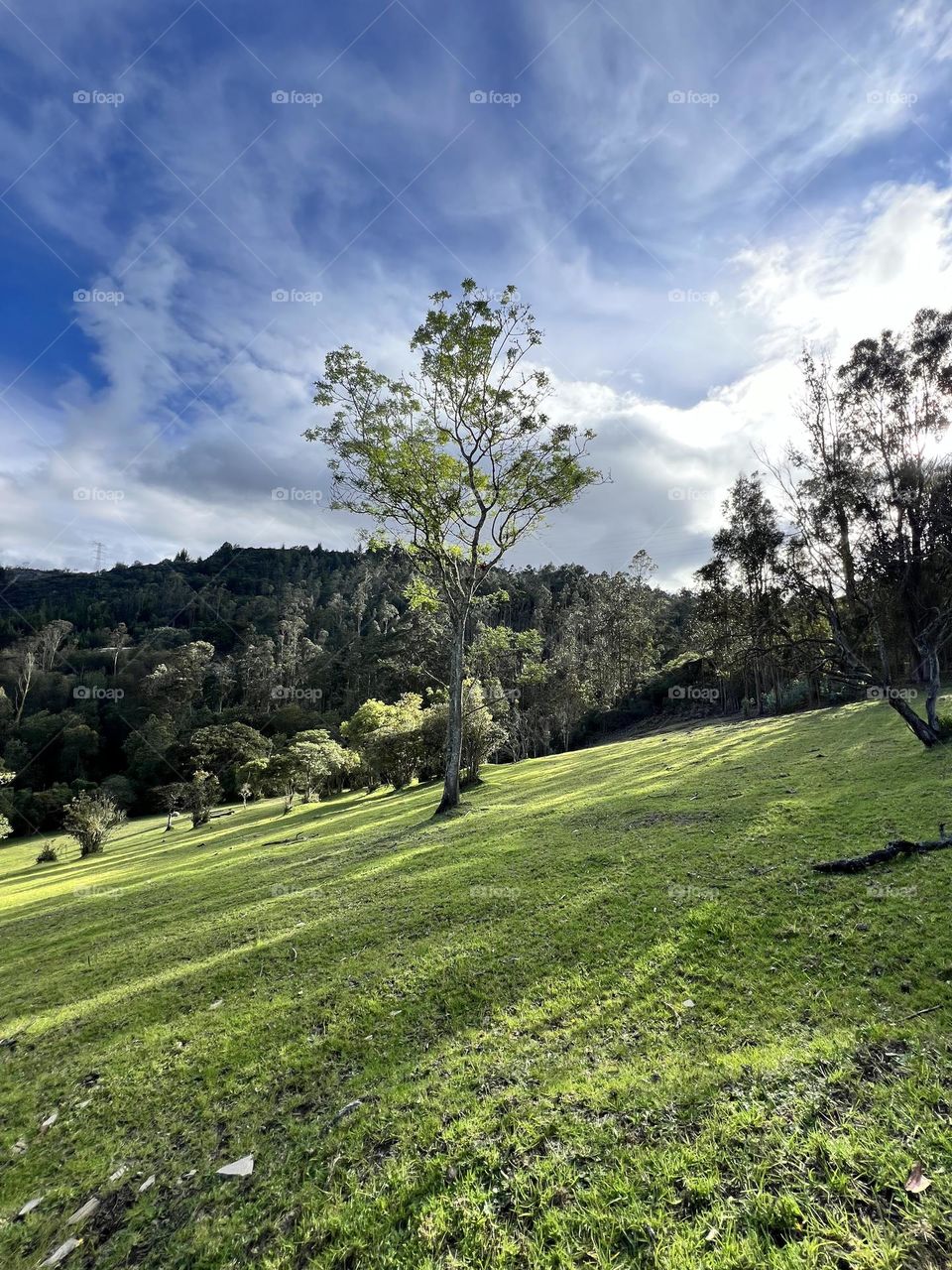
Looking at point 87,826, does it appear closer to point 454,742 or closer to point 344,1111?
point 454,742

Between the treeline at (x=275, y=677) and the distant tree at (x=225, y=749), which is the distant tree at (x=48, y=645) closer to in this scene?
the treeline at (x=275, y=677)

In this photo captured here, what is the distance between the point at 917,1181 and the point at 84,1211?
569cm

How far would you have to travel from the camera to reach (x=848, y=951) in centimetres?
535

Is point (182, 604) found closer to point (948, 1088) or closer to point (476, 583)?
point (476, 583)

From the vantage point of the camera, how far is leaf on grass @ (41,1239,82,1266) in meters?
3.49

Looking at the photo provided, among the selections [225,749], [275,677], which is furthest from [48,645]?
[225,749]

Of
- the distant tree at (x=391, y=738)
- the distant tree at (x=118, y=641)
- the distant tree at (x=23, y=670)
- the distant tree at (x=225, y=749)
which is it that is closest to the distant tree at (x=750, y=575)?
the distant tree at (x=391, y=738)

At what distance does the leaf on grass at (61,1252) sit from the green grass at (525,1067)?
78 mm

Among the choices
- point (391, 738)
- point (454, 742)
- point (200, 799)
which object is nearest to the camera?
point (454, 742)

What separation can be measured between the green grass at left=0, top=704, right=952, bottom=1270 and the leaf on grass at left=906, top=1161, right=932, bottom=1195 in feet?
0.18

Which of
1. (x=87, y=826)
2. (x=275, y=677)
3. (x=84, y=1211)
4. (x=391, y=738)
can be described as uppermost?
(x=275, y=677)

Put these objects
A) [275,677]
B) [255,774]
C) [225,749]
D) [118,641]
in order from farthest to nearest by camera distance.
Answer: [118,641] < [275,677] < [225,749] < [255,774]

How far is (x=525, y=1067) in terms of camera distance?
448 cm

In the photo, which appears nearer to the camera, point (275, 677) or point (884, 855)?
point (884, 855)
